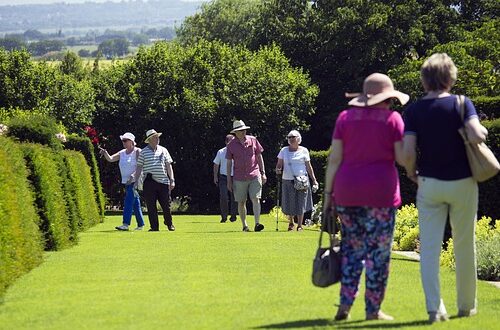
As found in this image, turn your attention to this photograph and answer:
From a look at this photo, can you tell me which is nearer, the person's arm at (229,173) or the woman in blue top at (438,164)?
the woman in blue top at (438,164)

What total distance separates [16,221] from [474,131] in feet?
20.9

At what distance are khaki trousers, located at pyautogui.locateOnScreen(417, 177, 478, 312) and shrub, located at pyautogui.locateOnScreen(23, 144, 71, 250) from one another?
8.44 meters

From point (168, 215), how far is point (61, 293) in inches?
463

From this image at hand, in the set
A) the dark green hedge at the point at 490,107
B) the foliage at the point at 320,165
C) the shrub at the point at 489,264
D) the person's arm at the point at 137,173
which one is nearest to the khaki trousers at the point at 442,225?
the shrub at the point at 489,264

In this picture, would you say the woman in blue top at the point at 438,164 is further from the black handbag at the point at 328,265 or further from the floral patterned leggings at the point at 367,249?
the black handbag at the point at 328,265

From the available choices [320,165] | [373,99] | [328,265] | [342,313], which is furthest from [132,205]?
[373,99]

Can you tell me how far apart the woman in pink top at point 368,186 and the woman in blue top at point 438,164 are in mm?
206

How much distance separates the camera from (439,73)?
9617mm

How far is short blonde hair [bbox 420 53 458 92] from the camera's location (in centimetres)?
960

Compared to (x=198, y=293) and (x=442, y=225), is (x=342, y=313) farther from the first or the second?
(x=198, y=293)

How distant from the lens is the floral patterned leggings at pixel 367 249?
31.2 ft

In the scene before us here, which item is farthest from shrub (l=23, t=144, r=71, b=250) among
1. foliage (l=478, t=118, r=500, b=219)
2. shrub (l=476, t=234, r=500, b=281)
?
shrub (l=476, t=234, r=500, b=281)

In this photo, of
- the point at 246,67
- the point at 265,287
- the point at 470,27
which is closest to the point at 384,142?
the point at 265,287

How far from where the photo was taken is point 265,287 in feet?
39.9
